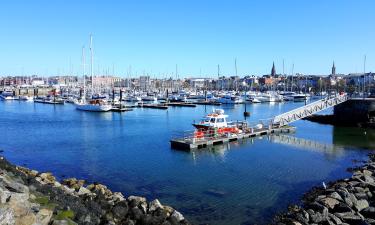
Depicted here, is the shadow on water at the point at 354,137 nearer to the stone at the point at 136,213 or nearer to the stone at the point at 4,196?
the stone at the point at 136,213

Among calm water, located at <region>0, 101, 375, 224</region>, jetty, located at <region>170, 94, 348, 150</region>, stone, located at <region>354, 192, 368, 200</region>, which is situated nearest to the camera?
stone, located at <region>354, 192, 368, 200</region>

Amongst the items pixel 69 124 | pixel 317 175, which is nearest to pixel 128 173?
pixel 317 175

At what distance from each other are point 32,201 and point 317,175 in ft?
60.4

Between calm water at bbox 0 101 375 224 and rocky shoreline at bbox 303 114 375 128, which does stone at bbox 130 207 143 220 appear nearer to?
calm water at bbox 0 101 375 224

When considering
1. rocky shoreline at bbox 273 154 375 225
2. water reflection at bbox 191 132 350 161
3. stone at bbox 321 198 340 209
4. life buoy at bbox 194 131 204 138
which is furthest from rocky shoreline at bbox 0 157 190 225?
life buoy at bbox 194 131 204 138

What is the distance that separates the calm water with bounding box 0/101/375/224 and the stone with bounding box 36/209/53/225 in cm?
688

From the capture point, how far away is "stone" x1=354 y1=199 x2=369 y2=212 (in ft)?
53.3

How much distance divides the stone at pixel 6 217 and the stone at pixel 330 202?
12.6m

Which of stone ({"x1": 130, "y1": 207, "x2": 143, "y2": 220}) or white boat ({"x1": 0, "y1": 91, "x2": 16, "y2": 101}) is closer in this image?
stone ({"x1": 130, "y1": 207, "x2": 143, "y2": 220})

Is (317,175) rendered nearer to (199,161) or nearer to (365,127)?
(199,161)

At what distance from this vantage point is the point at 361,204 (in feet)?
54.1

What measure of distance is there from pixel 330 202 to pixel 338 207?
0.43 meters

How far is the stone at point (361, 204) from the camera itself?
16250mm

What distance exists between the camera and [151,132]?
45.4 m
